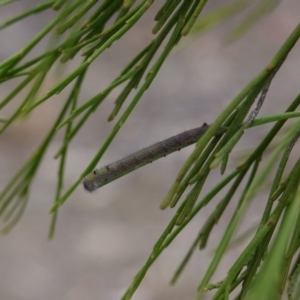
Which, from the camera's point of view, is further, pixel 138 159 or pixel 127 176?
pixel 127 176

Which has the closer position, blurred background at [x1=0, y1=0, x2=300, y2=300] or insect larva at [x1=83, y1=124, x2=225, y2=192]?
insect larva at [x1=83, y1=124, x2=225, y2=192]

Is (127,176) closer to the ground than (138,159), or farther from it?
farther from it

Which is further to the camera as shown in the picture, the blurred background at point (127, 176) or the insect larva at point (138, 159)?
the blurred background at point (127, 176)

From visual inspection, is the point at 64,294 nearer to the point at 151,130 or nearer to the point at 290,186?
the point at 151,130

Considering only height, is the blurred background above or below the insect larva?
above

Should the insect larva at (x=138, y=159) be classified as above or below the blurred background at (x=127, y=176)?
below
